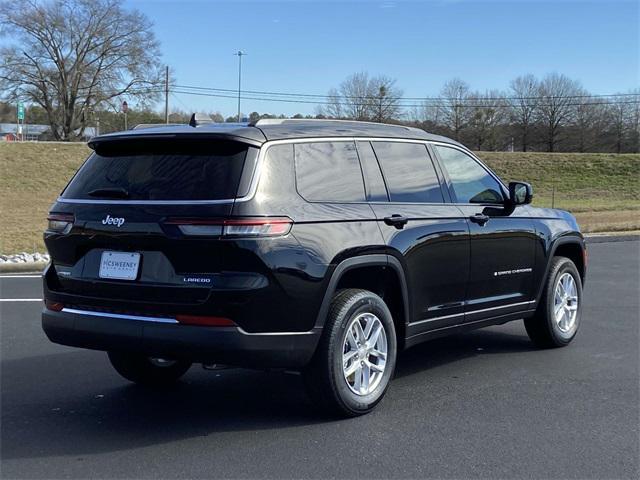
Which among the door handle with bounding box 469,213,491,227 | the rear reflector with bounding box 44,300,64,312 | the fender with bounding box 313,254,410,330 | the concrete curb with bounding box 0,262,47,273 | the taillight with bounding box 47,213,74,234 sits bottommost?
the concrete curb with bounding box 0,262,47,273

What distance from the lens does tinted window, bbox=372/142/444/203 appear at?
510 cm

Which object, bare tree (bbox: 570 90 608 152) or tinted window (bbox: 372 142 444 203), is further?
bare tree (bbox: 570 90 608 152)

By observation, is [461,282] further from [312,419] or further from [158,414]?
[158,414]

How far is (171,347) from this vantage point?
405 centimetres

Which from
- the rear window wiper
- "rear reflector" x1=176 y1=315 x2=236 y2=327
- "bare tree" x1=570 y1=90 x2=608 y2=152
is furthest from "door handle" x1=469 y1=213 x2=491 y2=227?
"bare tree" x1=570 y1=90 x2=608 y2=152

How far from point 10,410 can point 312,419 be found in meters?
2.05

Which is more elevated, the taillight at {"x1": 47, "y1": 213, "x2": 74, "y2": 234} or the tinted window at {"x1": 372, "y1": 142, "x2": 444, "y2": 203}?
the tinted window at {"x1": 372, "y1": 142, "x2": 444, "y2": 203}

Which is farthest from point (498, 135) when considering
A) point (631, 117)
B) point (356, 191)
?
point (356, 191)

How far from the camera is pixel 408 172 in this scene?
5273 mm

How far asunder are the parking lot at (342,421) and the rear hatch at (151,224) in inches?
33.4

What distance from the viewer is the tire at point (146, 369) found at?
17.5 feet

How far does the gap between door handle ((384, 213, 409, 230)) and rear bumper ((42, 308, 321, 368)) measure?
0.97 metres

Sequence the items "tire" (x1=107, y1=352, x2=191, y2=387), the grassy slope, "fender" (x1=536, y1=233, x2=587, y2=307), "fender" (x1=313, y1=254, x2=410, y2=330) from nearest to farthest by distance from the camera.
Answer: "fender" (x1=313, y1=254, x2=410, y2=330) < "tire" (x1=107, y1=352, x2=191, y2=387) < "fender" (x1=536, y1=233, x2=587, y2=307) < the grassy slope

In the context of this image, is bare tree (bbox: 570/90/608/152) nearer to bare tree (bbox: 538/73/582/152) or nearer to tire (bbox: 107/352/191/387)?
bare tree (bbox: 538/73/582/152)
